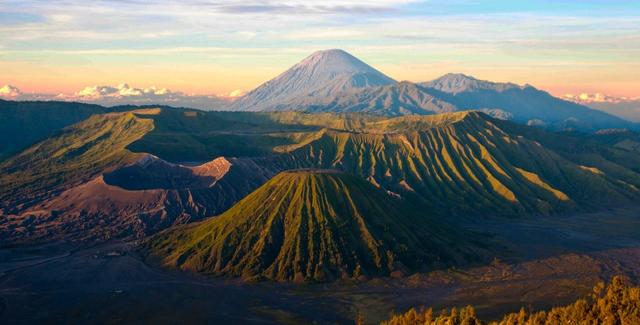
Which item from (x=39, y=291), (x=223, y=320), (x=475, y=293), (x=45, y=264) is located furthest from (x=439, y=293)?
(x=45, y=264)

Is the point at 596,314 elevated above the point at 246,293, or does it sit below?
above

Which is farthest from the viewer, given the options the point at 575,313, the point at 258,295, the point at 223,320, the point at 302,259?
the point at 302,259

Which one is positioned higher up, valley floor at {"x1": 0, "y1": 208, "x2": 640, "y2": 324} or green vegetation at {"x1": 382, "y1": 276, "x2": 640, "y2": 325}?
green vegetation at {"x1": 382, "y1": 276, "x2": 640, "y2": 325}

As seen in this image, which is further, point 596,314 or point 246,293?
point 246,293

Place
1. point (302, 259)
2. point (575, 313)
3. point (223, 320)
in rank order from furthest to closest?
point (302, 259) → point (223, 320) → point (575, 313)

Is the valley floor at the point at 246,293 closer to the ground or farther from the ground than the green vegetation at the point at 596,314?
closer to the ground

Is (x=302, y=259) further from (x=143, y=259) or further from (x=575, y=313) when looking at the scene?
(x=575, y=313)

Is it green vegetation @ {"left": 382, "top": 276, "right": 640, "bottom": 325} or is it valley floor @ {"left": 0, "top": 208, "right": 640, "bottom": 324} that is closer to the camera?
green vegetation @ {"left": 382, "top": 276, "right": 640, "bottom": 325}

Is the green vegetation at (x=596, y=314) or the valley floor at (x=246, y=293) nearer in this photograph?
the green vegetation at (x=596, y=314)
